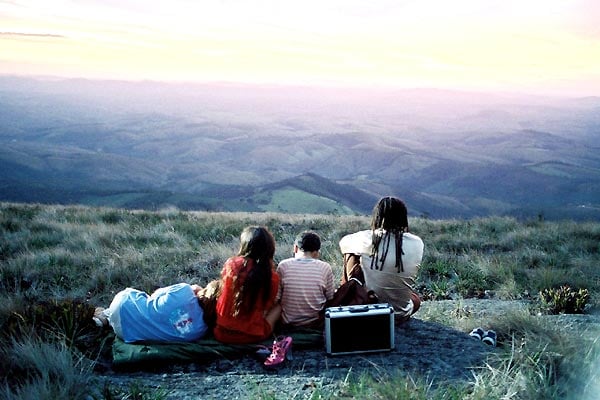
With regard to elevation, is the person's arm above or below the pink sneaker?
above

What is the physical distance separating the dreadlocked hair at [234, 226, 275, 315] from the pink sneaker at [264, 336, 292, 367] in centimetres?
41

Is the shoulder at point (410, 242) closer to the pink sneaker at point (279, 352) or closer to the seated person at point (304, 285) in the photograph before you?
the seated person at point (304, 285)

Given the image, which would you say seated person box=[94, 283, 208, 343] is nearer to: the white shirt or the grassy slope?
the grassy slope

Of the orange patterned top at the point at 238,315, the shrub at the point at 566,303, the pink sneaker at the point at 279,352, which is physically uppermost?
the orange patterned top at the point at 238,315

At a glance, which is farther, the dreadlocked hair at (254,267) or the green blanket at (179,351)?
the dreadlocked hair at (254,267)

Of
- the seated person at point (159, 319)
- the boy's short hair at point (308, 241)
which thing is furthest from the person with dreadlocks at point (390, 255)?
the seated person at point (159, 319)

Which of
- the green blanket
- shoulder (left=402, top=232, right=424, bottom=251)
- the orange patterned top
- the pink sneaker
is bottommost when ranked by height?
the green blanket

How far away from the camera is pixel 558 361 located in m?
4.05

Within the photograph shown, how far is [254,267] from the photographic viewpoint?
191 inches

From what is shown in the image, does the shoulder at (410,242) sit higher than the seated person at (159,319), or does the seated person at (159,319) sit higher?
the shoulder at (410,242)

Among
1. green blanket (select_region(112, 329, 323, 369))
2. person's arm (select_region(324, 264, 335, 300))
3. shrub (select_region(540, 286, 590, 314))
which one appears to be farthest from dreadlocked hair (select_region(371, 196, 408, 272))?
shrub (select_region(540, 286, 590, 314))

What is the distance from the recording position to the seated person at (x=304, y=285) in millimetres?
5164

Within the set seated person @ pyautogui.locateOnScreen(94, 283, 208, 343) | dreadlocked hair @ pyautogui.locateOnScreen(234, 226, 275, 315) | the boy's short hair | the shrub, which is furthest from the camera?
the shrub

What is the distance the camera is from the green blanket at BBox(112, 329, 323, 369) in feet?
15.4
